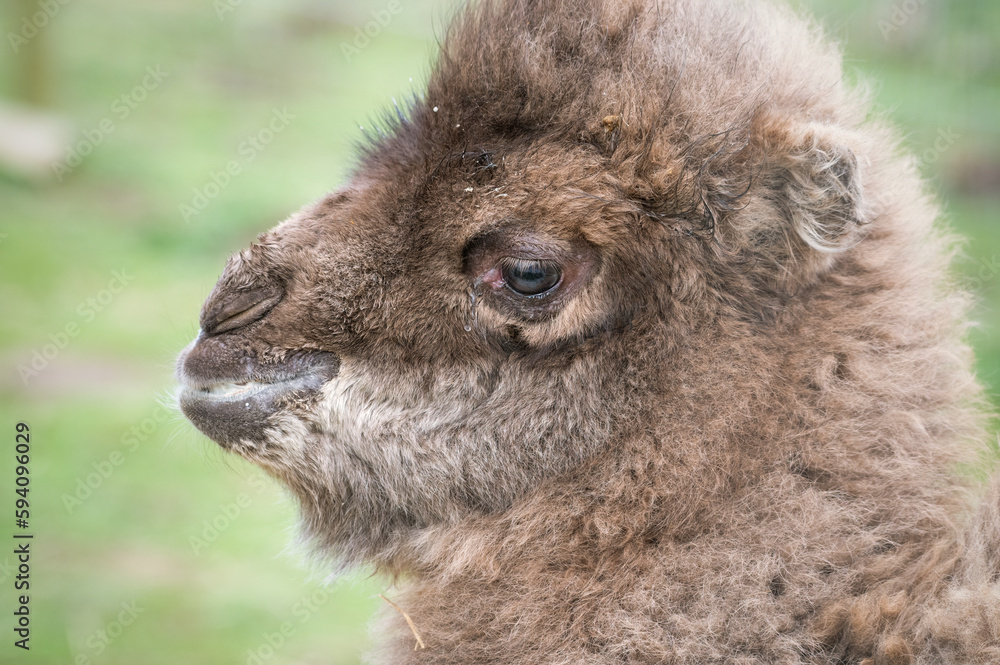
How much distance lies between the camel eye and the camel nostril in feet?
2.91

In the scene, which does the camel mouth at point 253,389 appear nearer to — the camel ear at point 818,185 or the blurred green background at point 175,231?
the blurred green background at point 175,231

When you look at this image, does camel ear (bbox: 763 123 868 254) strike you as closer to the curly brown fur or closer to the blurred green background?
the curly brown fur

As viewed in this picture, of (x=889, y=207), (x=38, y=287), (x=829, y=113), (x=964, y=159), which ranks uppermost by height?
(x=964, y=159)

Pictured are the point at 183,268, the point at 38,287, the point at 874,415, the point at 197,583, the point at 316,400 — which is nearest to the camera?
the point at 874,415

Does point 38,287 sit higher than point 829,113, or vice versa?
point 829,113

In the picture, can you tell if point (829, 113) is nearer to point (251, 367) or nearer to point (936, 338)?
point (936, 338)

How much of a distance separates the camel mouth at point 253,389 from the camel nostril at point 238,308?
14 centimetres

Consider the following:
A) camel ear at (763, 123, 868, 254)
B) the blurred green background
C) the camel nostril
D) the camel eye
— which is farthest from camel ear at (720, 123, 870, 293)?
the camel nostril

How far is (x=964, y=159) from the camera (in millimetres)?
13164

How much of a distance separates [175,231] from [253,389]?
8987 mm

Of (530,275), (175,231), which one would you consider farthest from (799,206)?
(175,231)

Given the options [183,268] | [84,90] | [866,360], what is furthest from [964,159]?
[84,90]

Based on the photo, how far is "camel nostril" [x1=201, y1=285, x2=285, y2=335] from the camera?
11.7ft

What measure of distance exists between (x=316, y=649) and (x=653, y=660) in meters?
3.80
